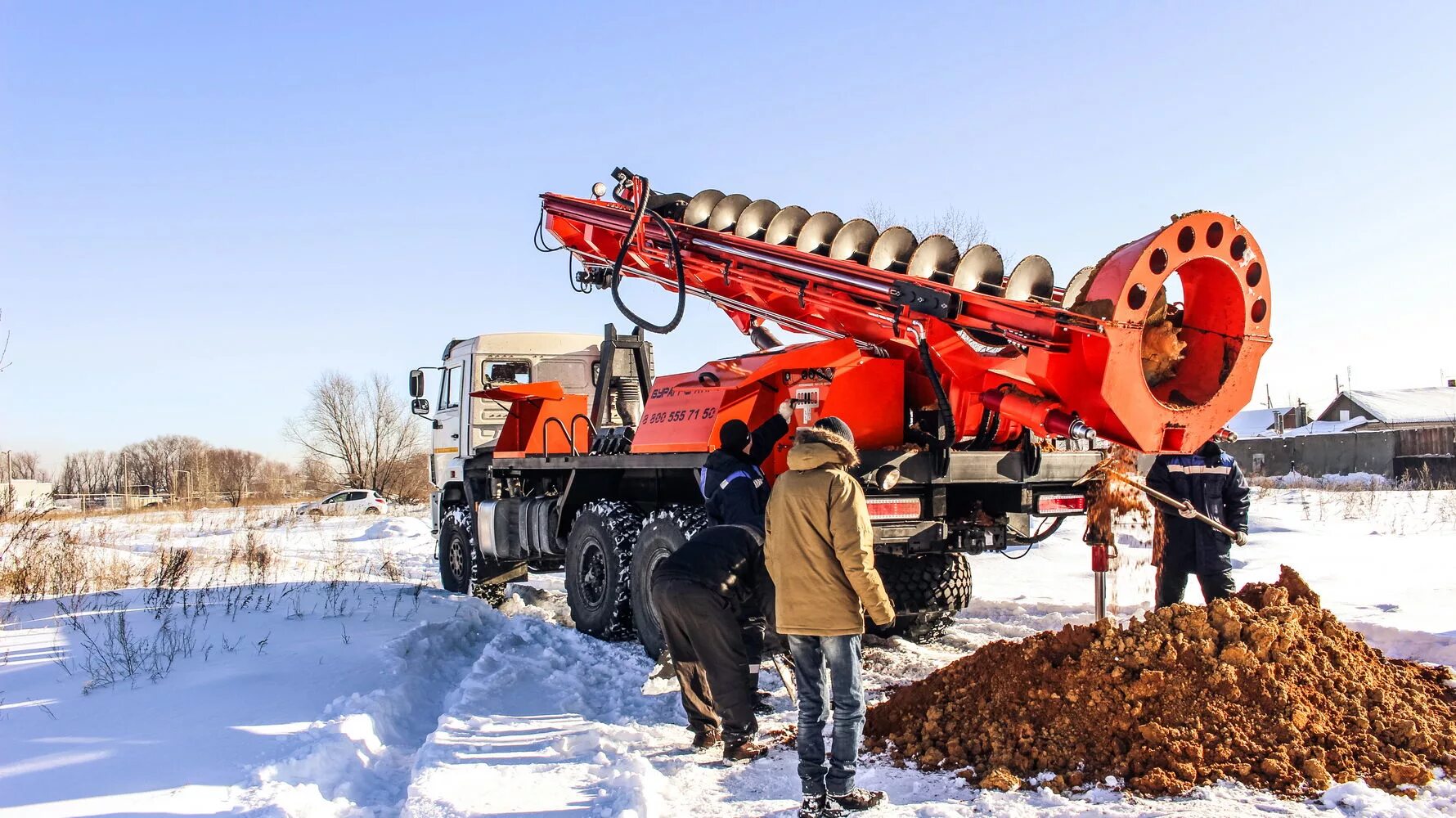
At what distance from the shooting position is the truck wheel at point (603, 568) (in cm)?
788

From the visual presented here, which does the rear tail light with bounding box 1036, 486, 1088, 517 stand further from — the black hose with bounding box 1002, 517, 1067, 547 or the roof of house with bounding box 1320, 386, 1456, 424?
the roof of house with bounding box 1320, 386, 1456, 424

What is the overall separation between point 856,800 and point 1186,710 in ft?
5.31

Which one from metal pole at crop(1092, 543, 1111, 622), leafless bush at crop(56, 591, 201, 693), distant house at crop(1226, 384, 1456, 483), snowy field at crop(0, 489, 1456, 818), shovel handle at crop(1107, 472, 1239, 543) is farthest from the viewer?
distant house at crop(1226, 384, 1456, 483)

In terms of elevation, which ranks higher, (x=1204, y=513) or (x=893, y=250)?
(x=893, y=250)

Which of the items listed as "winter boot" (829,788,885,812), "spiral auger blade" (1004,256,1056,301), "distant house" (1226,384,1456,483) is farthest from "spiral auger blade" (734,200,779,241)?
"distant house" (1226,384,1456,483)

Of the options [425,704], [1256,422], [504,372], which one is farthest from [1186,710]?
[1256,422]

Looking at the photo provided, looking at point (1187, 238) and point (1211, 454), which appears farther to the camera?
point (1211, 454)

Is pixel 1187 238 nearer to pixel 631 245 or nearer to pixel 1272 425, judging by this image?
pixel 631 245

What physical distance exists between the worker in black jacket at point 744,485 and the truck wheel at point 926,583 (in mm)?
1727

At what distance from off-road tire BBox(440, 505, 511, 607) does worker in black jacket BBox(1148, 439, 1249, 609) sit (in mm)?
6983

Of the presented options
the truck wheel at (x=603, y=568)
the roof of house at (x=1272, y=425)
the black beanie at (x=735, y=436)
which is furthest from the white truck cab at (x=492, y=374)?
the roof of house at (x=1272, y=425)

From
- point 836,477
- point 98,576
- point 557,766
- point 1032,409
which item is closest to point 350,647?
point 557,766

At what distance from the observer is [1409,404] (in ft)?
177

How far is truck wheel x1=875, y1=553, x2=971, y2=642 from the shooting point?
7.10 meters
